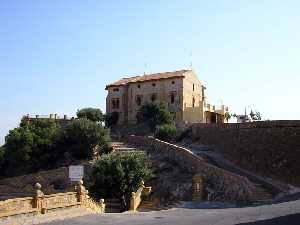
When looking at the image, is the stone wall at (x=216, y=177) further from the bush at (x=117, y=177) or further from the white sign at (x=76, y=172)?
the white sign at (x=76, y=172)

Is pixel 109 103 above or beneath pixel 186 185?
above

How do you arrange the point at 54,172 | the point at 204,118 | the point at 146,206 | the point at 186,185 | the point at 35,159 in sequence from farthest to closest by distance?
1. the point at 204,118
2. the point at 35,159
3. the point at 54,172
4. the point at 186,185
5. the point at 146,206

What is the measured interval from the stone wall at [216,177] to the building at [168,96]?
58.2 feet

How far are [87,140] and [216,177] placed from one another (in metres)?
21.7

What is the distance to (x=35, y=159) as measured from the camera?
60250 millimetres

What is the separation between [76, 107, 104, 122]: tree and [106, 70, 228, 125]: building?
9.56 ft

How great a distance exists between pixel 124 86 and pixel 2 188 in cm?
2815

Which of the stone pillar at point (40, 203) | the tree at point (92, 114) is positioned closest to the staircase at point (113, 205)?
the stone pillar at point (40, 203)

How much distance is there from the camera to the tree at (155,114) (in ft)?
218

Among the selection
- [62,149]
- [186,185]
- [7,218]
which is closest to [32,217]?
[7,218]

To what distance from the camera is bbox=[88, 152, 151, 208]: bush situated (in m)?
38.4

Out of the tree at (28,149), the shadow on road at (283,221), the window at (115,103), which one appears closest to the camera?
the shadow on road at (283,221)

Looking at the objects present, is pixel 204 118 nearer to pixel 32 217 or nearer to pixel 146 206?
pixel 146 206

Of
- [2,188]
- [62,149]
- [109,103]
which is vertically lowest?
[2,188]
